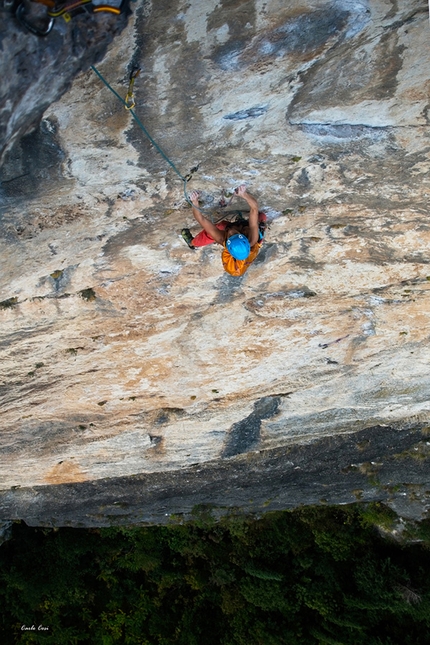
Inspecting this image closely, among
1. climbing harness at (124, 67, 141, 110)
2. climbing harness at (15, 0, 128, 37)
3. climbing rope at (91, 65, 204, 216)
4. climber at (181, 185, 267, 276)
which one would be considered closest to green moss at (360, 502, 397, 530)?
climber at (181, 185, 267, 276)

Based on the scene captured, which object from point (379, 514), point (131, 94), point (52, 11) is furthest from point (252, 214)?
point (379, 514)

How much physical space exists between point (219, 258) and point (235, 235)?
59 centimetres

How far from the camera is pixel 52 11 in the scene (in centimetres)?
212

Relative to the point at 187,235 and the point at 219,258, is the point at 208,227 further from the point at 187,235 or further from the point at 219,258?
the point at 219,258

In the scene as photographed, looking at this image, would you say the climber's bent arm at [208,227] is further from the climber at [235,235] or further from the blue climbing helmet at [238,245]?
the blue climbing helmet at [238,245]

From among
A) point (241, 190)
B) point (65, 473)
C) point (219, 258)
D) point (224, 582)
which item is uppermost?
point (241, 190)

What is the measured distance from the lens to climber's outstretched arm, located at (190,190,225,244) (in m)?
3.02

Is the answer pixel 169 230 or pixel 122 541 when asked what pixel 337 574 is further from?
pixel 169 230

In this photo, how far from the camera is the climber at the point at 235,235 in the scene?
3.02m

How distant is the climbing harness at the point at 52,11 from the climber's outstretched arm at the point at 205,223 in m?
1.06

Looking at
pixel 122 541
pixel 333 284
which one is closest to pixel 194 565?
pixel 122 541

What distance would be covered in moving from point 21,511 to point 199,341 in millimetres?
4781

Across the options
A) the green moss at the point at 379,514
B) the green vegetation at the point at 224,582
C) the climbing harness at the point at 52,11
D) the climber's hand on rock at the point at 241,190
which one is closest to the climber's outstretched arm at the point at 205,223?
the climber's hand on rock at the point at 241,190

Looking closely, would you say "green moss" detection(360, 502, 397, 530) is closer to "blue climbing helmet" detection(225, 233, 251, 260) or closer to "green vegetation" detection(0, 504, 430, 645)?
"green vegetation" detection(0, 504, 430, 645)
